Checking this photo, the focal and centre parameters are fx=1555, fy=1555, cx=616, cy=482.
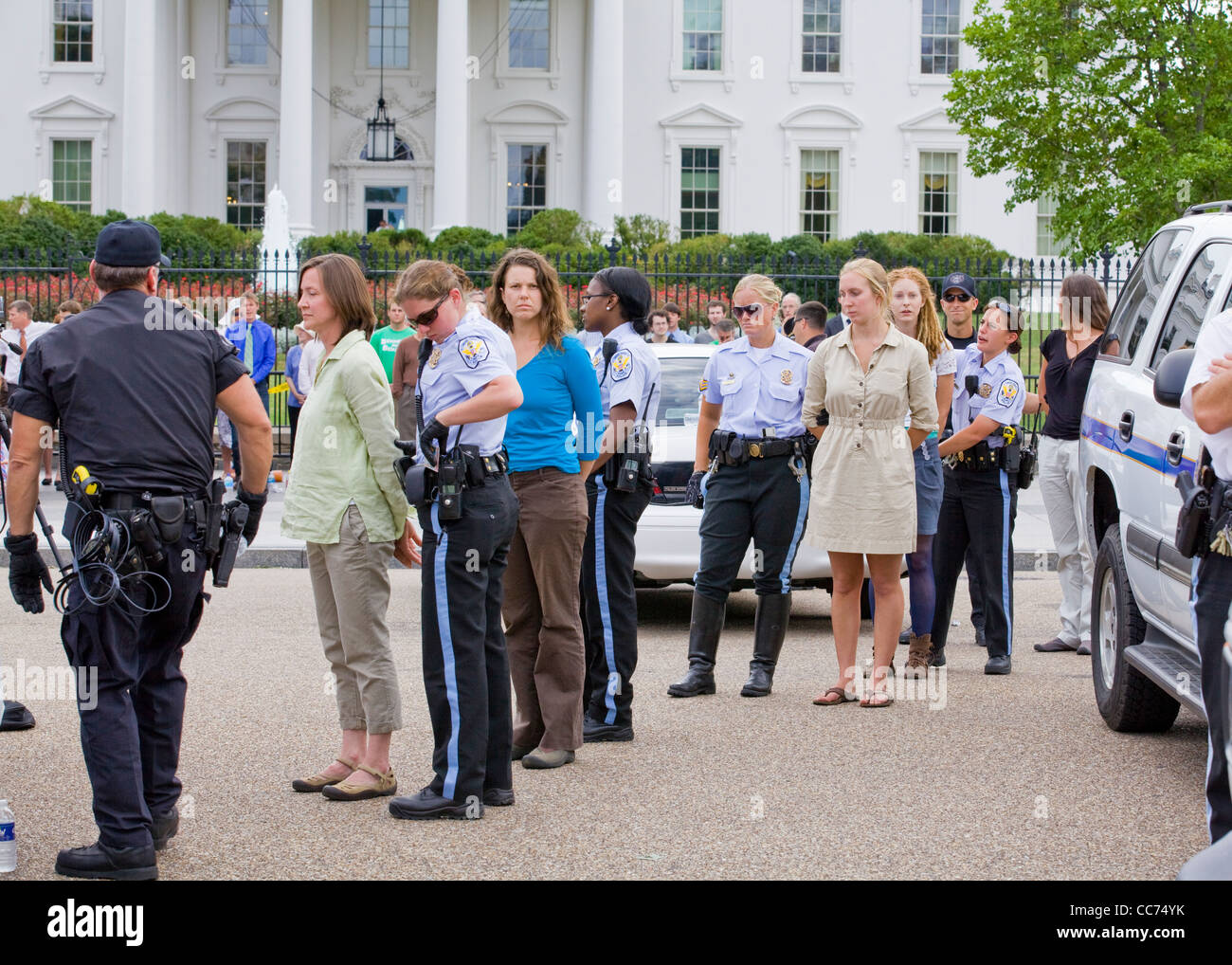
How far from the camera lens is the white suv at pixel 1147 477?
589 cm

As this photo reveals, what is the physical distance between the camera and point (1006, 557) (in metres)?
8.39

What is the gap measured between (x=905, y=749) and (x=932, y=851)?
4.72 feet

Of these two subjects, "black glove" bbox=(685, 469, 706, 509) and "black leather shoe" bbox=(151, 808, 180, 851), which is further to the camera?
"black glove" bbox=(685, 469, 706, 509)

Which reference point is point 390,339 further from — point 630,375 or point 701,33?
point 701,33

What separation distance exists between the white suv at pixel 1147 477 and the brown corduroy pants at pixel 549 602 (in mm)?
2251

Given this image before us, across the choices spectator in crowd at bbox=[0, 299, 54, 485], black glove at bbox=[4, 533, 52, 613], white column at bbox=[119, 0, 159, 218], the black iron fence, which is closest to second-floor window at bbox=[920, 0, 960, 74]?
the black iron fence

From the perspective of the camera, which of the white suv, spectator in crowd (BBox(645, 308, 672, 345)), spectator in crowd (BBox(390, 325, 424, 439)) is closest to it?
the white suv

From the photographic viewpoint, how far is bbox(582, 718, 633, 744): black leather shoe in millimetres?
6707

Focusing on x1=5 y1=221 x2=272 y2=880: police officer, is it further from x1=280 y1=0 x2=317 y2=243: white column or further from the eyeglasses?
x1=280 y1=0 x2=317 y2=243: white column

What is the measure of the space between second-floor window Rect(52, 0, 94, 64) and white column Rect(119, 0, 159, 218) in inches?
131

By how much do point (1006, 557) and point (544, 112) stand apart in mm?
33142

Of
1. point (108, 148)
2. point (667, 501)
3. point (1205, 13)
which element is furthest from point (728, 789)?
point (108, 148)
